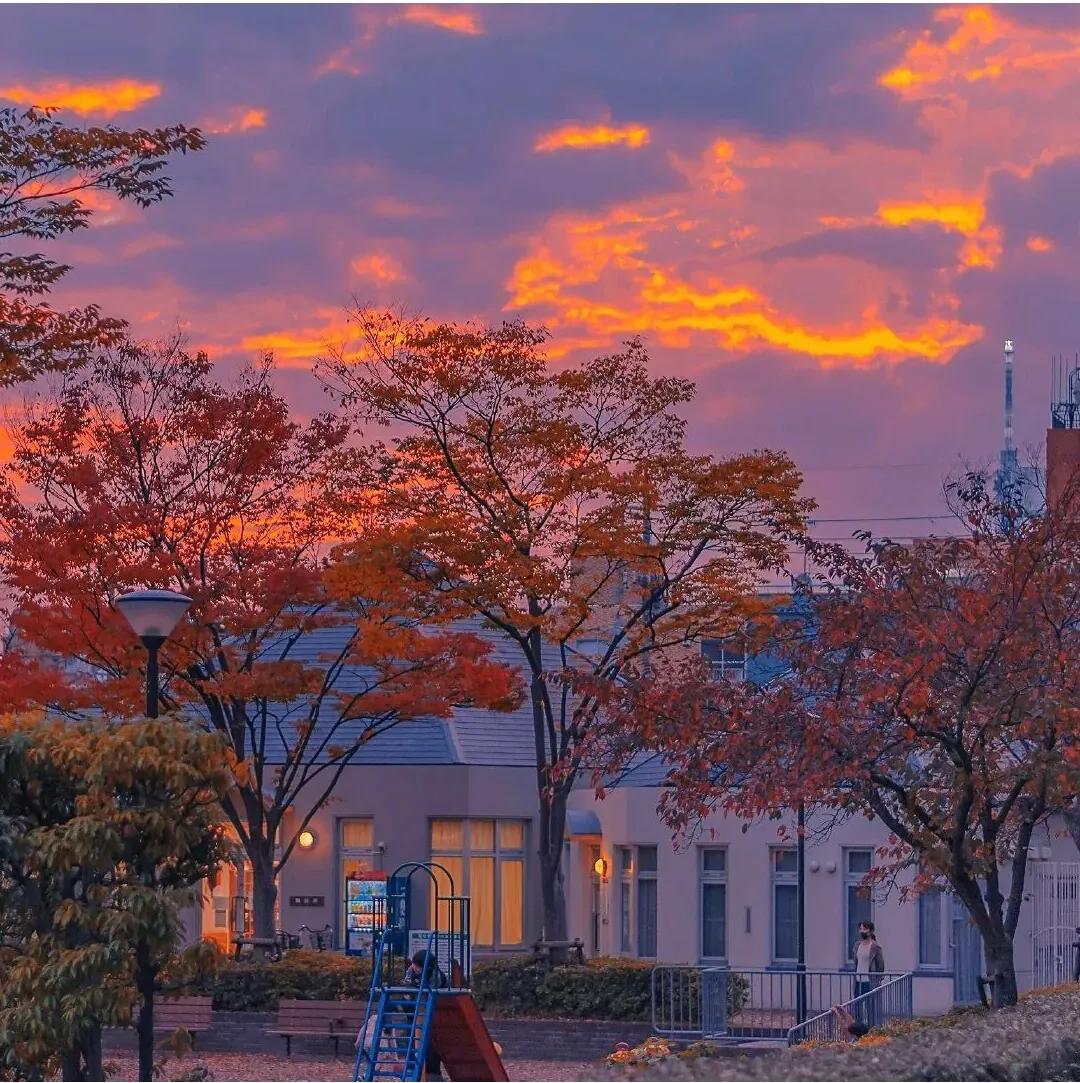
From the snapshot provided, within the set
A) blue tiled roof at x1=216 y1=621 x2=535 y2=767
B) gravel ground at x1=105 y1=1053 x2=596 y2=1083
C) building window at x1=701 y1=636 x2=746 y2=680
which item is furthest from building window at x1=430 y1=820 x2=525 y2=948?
gravel ground at x1=105 y1=1053 x2=596 y2=1083

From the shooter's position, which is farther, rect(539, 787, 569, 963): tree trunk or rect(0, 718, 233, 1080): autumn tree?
rect(539, 787, 569, 963): tree trunk

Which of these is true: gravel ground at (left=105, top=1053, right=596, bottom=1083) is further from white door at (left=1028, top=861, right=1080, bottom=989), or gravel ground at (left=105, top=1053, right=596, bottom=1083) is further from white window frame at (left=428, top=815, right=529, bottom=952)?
white window frame at (left=428, top=815, right=529, bottom=952)

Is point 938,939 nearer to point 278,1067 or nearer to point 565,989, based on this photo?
point 565,989

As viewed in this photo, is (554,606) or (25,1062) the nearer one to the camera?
(25,1062)

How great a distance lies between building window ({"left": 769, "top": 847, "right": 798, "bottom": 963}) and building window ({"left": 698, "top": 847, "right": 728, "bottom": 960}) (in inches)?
38.6

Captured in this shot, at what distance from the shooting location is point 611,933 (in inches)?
1403

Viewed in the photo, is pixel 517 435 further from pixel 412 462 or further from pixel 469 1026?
pixel 469 1026

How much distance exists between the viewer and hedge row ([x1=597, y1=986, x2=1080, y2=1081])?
361 inches

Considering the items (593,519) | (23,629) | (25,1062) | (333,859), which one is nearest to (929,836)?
(25,1062)

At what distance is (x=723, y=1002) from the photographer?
25.0 metres

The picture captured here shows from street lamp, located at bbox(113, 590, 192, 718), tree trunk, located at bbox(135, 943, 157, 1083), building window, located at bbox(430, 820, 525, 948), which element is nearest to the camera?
tree trunk, located at bbox(135, 943, 157, 1083)

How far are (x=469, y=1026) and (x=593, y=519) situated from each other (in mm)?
10606

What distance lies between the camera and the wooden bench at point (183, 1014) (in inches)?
1033

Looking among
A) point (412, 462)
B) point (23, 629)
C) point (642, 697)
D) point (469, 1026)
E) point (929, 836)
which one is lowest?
point (469, 1026)
